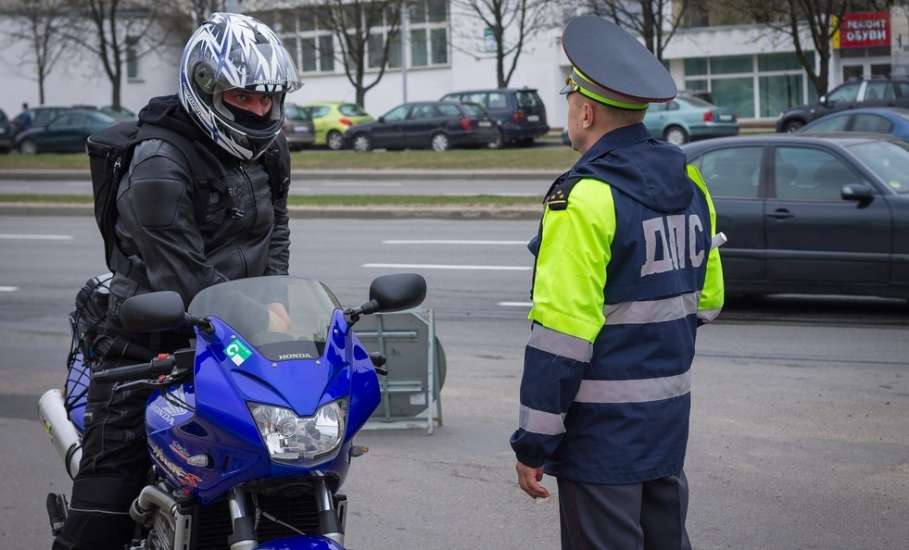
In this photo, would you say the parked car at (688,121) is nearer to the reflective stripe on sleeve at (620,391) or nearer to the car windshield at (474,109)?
the car windshield at (474,109)

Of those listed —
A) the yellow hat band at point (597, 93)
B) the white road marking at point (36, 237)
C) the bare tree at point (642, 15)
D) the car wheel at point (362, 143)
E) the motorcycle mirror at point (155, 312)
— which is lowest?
the white road marking at point (36, 237)

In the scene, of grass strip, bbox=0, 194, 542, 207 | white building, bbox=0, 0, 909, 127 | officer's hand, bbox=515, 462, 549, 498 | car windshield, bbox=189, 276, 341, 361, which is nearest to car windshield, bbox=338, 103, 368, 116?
white building, bbox=0, 0, 909, 127

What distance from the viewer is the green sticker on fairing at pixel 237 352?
10.7ft

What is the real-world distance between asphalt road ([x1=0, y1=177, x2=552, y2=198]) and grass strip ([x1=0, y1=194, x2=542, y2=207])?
2.27m

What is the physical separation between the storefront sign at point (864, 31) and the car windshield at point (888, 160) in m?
34.5

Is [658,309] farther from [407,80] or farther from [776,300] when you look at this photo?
[407,80]

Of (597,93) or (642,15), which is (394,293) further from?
(642,15)

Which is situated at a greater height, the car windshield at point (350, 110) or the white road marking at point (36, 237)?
the car windshield at point (350, 110)

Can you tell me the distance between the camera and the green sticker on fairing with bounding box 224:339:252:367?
3.26 meters

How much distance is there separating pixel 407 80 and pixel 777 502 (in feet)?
164

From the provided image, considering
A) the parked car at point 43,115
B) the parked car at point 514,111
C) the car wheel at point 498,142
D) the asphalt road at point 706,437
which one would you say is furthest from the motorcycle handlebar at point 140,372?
the parked car at point 43,115

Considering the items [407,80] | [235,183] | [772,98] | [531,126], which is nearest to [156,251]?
[235,183]

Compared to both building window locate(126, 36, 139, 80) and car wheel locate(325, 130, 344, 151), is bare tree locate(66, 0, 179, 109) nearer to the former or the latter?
building window locate(126, 36, 139, 80)

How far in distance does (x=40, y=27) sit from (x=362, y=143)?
19.0 m
